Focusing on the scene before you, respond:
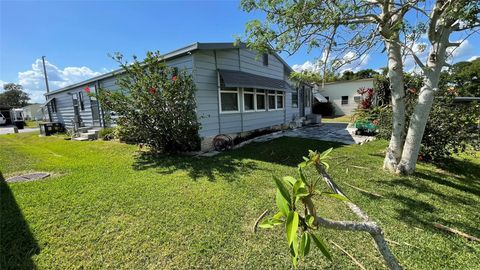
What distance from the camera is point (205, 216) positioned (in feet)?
10.3

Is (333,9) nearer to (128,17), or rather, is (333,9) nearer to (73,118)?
(128,17)

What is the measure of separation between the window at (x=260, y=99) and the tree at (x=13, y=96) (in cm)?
7966

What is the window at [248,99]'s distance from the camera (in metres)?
9.07

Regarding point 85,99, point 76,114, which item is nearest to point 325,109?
point 85,99

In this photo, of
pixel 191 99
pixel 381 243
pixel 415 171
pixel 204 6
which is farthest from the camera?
pixel 204 6

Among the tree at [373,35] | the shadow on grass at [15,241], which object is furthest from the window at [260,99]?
the shadow on grass at [15,241]

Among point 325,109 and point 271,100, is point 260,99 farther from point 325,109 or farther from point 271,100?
point 325,109

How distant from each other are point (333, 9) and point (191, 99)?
4439mm

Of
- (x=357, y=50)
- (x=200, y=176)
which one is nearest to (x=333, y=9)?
(x=357, y=50)

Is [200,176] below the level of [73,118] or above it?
below

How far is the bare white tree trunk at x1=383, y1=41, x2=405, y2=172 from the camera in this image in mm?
4301

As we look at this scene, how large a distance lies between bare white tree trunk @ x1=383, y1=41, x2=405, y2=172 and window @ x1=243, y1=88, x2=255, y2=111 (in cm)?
546

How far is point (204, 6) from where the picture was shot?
7.35m

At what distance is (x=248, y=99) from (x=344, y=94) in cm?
1698
